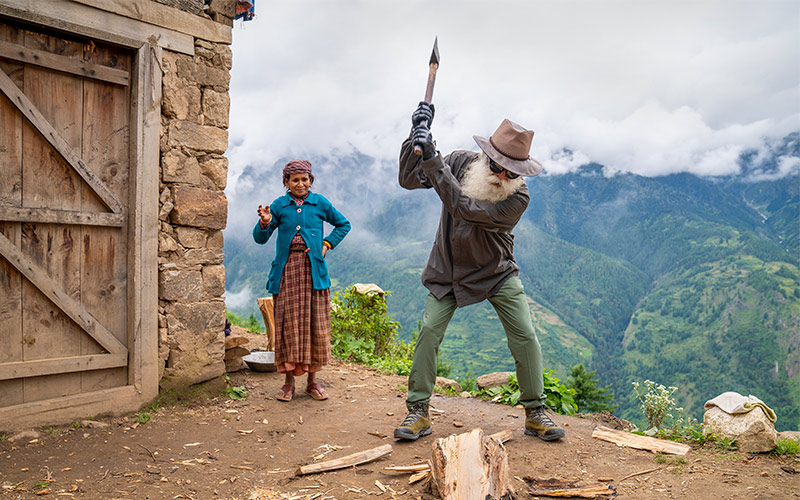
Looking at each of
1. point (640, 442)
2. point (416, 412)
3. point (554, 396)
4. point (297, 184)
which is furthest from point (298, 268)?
point (640, 442)

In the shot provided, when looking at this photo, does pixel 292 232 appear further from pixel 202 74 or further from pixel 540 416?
pixel 540 416

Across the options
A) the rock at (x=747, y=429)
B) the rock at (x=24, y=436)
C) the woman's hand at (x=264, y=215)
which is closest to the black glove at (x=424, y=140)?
the woman's hand at (x=264, y=215)

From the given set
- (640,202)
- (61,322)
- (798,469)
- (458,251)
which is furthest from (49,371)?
(640,202)

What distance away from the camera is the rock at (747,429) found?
3.46 m

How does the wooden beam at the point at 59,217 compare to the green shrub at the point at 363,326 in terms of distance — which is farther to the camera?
the green shrub at the point at 363,326

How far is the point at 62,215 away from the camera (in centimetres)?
358

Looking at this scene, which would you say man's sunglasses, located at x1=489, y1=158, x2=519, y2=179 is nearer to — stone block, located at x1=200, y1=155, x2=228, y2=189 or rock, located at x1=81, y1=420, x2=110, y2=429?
stone block, located at x1=200, y1=155, x2=228, y2=189

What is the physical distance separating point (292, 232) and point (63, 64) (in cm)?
199

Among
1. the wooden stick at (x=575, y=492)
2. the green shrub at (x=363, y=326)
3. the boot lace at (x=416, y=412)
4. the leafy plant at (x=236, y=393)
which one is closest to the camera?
the wooden stick at (x=575, y=492)

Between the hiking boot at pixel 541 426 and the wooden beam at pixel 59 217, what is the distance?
11.1ft

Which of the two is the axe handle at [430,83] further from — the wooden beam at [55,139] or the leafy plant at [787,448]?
the leafy plant at [787,448]

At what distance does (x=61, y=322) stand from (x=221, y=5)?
2821 mm

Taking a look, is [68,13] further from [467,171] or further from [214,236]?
[467,171]

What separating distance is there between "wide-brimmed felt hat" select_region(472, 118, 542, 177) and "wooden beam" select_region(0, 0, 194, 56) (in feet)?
8.60
